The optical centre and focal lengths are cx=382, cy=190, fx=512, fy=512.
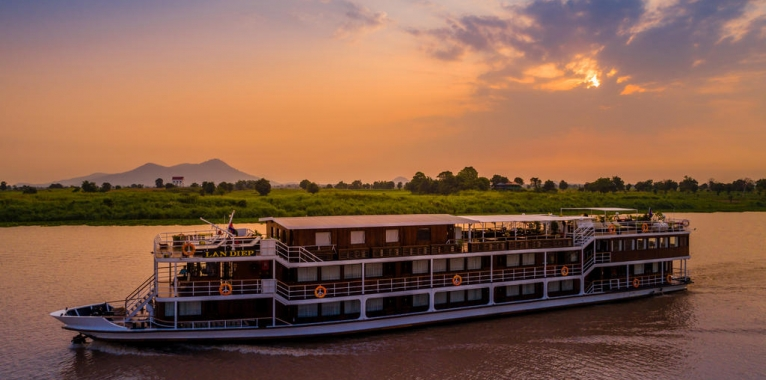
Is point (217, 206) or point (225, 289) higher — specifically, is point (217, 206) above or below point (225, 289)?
above

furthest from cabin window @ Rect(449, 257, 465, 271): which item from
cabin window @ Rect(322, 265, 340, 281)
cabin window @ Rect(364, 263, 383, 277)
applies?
cabin window @ Rect(322, 265, 340, 281)

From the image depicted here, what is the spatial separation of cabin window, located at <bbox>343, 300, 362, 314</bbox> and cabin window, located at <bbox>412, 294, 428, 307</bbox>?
325 centimetres

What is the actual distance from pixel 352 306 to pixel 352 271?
6.32 ft

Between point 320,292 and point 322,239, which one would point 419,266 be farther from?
point 320,292

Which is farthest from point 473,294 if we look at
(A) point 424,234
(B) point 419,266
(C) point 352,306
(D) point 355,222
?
(D) point 355,222

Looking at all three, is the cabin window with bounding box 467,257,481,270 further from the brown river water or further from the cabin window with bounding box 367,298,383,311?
the cabin window with bounding box 367,298,383,311

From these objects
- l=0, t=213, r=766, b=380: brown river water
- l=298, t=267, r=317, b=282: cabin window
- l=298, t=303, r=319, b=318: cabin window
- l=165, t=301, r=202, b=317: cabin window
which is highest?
l=298, t=267, r=317, b=282: cabin window

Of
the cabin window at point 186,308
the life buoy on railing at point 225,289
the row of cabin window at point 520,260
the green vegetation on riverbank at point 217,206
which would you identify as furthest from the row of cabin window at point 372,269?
the green vegetation on riverbank at point 217,206

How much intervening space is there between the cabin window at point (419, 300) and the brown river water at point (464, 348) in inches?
57.5

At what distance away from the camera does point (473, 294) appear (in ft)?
101

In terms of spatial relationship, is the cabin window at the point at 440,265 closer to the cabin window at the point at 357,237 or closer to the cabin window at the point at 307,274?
the cabin window at the point at 357,237

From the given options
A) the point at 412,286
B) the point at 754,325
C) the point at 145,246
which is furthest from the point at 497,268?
the point at 145,246

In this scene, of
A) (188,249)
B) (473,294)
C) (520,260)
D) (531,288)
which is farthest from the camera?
(531,288)

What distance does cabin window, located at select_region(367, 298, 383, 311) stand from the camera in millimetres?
28125
